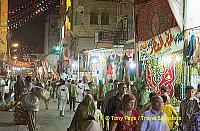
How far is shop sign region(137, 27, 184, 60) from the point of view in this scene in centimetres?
1240

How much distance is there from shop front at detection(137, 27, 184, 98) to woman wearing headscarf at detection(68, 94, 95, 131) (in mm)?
4743

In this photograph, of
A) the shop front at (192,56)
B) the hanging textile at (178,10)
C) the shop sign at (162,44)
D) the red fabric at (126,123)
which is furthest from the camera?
the shop sign at (162,44)

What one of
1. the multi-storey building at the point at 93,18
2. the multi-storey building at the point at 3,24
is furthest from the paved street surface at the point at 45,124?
the multi-storey building at the point at 3,24

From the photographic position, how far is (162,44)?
14086mm

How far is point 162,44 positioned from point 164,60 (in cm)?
66

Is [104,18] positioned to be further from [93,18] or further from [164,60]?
[164,60]

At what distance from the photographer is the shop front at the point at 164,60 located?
1265 cm

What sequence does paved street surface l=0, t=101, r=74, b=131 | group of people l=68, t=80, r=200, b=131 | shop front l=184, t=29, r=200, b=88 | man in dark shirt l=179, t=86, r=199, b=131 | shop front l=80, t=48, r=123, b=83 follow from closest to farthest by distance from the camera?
group of people l=68, t=80, r=200, b=131, man in dark shirt l=179, t=86, r=199, b=131, shop front l=184, t=29, r=200, b=88, paved street surface l=0, t=101, r=74, b=131, shop front l=80, t=48, r=123, b=83

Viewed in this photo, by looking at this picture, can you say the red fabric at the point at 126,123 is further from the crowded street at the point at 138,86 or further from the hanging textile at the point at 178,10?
the hanging textile at the point at 178,10

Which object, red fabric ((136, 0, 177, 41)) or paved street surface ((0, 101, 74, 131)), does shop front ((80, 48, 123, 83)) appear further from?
paved street surface ((0, 101, 74, 131))

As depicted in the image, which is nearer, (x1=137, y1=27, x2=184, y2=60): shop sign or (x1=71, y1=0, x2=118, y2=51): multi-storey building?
(x1=137, y1=27, x2=184, y2=60): shop sign

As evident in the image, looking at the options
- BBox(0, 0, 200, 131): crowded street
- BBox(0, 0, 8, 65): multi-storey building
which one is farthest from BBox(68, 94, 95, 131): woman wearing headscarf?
BBox(0, 0, 8, 65): multi-storey building

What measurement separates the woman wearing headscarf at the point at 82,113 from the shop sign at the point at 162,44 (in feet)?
15.7

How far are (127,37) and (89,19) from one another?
14435 mm
